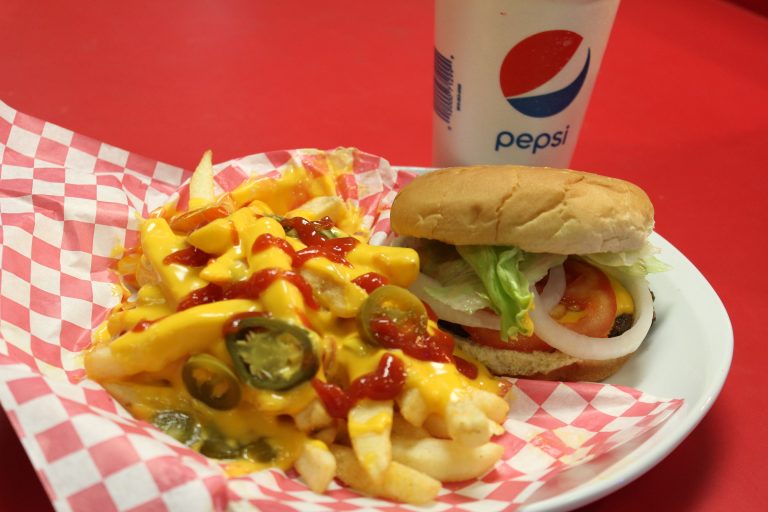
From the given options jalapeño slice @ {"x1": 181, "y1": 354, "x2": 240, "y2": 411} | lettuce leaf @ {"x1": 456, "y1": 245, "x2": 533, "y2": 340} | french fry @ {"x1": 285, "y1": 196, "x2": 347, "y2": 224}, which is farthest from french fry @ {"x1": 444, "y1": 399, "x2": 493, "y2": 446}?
french fry @ {"x1": 285, "y1": 196, "x2": 347, "y2": 224}

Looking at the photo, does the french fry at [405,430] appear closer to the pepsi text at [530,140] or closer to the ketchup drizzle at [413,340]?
the ketchup drizzle at [413,340]

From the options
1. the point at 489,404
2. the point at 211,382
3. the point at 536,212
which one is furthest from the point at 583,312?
the point at 211,382

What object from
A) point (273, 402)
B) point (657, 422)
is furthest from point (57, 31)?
point (657, 422)

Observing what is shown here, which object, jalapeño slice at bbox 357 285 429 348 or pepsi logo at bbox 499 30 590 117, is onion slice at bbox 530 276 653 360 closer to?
jalapeño slice at bbox 357 285 429 348

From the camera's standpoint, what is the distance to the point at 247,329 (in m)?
1.73

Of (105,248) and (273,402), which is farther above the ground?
(273,402)

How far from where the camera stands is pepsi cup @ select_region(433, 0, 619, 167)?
7.74 feet

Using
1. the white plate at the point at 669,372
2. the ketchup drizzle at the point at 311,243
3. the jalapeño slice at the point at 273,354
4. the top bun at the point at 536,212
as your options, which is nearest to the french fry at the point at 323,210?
the ketchup drizzle at the point at 311,243

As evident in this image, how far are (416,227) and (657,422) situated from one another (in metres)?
0.84

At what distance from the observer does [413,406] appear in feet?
5.55

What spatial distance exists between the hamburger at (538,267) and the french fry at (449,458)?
1.37 feet

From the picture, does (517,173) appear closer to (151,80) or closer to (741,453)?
(741,453)

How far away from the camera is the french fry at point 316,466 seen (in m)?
1.61

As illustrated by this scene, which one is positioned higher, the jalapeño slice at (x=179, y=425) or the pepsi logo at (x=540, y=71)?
the pepsi logo at (x=540, y=71)
